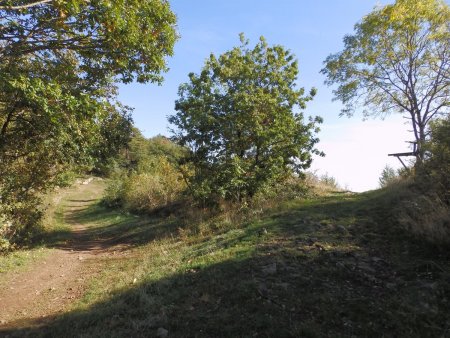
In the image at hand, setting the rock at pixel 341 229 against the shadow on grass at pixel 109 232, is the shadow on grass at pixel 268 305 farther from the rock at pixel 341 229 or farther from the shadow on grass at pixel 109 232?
the shadow on grass at pixel 109 232

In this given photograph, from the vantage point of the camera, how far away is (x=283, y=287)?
5.86 meters

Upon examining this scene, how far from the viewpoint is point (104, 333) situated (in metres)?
4.98

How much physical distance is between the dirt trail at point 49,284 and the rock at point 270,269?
3.92 meters

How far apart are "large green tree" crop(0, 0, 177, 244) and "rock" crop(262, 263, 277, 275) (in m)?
4.87

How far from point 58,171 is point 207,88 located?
21.7ft

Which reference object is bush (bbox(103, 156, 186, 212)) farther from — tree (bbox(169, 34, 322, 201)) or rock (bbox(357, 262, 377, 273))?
rock (bbox(357, 262, 377, 273))

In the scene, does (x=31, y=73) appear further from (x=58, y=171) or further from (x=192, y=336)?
(x=192, y=336)

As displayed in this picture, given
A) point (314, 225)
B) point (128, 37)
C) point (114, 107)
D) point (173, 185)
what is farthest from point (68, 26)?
point (173, 185)

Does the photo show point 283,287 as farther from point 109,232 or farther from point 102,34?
point 109,232

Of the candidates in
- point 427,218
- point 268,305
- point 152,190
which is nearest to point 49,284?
point 268,305

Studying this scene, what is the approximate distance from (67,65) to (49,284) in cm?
559

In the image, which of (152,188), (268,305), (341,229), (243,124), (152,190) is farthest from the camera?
(152,188)

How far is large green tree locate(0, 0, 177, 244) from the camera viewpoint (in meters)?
6.87

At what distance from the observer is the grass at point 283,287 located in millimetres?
4812
